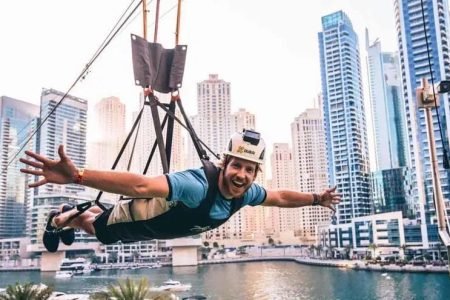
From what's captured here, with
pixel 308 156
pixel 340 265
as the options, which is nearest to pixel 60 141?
pixel 308 156

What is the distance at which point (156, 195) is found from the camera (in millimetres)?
2824

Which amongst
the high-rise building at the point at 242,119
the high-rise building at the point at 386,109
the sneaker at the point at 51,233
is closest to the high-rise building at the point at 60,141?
the high-rise building at the point at 242,119

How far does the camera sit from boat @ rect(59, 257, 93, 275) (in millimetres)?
70769

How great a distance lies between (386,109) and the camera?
121188mm

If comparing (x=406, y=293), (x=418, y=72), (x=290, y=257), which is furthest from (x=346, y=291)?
(x=290, y=257)

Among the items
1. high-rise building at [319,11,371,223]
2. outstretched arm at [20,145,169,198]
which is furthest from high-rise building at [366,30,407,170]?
outstretched arm at [20,145,169,198]

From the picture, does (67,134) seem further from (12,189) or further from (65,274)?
(65,274)

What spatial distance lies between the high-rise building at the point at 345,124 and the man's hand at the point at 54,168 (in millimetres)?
81306

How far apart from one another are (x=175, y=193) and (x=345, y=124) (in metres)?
82.8

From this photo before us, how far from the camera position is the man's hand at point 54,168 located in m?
2.47

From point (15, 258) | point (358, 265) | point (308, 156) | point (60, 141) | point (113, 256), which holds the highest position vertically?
point (60, 141)

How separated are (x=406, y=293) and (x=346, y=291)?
5.55 metres

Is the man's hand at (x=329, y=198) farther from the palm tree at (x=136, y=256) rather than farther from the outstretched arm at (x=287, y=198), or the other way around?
the palm tree at (x=136, y=256)

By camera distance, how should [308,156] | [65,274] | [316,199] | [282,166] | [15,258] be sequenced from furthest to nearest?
1. [282,166]
2. [308,156]
3. [15,258]
4. [65,274]
5. [316,199]
